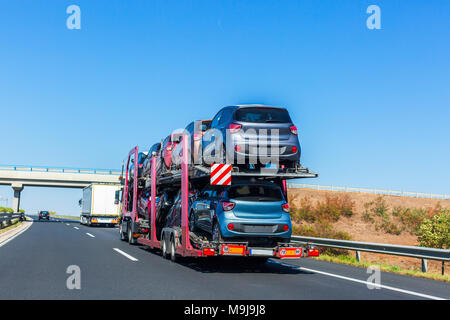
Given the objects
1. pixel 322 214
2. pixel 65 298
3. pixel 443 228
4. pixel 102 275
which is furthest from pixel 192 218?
pixel 322 214

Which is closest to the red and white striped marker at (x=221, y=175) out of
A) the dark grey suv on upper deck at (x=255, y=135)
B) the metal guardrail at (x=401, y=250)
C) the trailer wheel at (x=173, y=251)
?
the dark grey suv on upper deck at (x=255, y=135)

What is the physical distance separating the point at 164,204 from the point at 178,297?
821 centimetres

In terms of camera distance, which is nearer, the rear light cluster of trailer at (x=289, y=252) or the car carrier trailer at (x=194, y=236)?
the car carrier trailer at (x=194, y=236)

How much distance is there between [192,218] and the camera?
12.4 metres

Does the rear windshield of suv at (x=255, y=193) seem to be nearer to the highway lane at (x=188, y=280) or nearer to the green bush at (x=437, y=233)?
the highway lane at (x=188, y=280)

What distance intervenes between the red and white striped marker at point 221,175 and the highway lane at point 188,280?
198 cm

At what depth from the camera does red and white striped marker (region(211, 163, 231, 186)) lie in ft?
33.9

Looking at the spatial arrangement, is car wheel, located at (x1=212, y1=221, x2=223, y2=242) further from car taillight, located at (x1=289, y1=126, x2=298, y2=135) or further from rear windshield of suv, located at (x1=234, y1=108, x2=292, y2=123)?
car taillight, located at (x1=289, y1=126, x2=298, y2=135)

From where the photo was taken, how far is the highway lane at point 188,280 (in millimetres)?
7867

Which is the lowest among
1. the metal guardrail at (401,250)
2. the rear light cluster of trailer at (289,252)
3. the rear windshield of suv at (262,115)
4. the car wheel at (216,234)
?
the metal guardrail at (401,250)

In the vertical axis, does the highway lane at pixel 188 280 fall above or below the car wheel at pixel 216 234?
below

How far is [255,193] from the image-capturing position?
1106 cm

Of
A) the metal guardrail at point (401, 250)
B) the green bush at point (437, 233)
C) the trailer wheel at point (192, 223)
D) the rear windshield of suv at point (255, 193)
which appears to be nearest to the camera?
the rear windshield of suv at point (255, 193)
